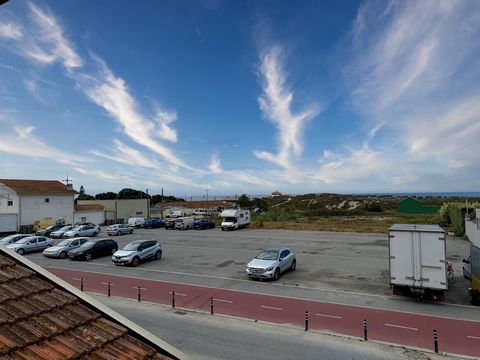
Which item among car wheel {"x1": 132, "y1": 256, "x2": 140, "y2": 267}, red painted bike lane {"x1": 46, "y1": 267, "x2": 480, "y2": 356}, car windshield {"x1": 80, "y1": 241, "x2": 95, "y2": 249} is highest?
car windshield {"x1": 80, "y1": 241, "x2": 95, "y2": 249}

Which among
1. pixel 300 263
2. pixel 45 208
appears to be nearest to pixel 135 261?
pixel 300 263

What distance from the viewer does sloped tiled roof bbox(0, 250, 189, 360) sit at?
2383mm

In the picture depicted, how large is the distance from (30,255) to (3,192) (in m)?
24.9

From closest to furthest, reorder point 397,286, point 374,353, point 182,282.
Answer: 1. point 374,353
2. point 397,286
3. point 182,282

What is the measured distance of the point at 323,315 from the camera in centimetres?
1379

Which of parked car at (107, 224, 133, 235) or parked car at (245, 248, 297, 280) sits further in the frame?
parked car at (107, 224, 133, 235)

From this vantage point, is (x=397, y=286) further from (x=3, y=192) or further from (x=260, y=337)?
(x=3, y=192)

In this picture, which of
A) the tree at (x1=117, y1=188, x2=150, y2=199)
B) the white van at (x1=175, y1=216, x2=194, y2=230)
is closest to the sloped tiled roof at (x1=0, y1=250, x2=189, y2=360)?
the white van at (x1=175, y1=216, x2=194, y2=230)

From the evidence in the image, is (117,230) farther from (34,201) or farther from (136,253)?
(136,253)

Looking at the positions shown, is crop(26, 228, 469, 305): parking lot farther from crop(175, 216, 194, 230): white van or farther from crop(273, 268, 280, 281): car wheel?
crop(175, 216, 194, 230): white van

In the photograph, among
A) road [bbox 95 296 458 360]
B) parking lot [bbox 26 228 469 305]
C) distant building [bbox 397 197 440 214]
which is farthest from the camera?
distant building [bbox 397 197 440 214]

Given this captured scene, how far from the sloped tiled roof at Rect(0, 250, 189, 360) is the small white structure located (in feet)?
192

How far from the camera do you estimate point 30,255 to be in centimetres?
3012

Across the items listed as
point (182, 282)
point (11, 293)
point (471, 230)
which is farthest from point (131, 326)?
point (471, 230)
